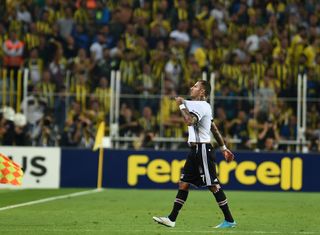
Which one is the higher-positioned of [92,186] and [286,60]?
[286,60]

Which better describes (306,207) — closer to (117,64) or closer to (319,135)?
(319,135)

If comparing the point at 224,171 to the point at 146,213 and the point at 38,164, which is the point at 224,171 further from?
the point at 146,213

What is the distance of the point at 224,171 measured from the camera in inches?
988

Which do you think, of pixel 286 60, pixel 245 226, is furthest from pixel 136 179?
pixel 245 226

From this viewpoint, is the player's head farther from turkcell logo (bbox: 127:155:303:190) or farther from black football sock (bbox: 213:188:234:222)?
turkcell logo (bbox: 127:155:303:190)

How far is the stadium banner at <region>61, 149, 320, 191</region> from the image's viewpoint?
2505cm

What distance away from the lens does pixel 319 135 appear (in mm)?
25922

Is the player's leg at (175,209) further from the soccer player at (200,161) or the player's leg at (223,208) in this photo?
the player's leg at (223,208)

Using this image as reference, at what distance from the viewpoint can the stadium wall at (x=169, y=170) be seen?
2502 cm

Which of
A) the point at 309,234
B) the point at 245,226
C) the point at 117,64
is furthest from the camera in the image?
the point at 117,64

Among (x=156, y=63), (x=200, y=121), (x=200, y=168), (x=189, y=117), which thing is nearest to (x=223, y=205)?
(x=200, y=168)

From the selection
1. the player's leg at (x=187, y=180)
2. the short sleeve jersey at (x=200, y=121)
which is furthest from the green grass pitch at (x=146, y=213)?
the short sleeve jersey at (x=200, y=121)

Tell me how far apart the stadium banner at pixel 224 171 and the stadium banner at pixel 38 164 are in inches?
8.0

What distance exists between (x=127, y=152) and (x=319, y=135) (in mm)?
4991
